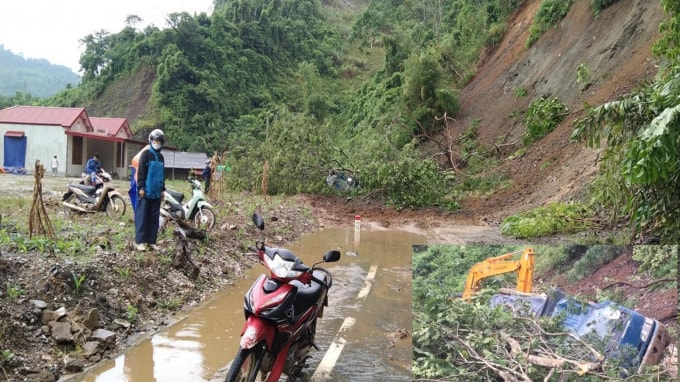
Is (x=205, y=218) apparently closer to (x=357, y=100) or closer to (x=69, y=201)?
(x=69, y=201)

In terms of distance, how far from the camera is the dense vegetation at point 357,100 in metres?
5.21

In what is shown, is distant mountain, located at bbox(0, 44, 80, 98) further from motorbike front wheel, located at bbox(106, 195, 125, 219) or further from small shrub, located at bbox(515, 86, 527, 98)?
motorbike front wheel, located at bbox(106, 195, 125, 219)

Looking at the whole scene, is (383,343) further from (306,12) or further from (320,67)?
(306,12)

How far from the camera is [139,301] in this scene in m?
5.46

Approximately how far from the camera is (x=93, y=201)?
423 inches

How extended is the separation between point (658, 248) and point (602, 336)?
458 millimetres

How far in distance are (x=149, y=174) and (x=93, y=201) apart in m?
4.60

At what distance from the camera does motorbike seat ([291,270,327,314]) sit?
3.85 m

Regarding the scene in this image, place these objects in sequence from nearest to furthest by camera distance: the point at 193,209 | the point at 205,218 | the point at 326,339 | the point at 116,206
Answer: the point at 326,339 → the point at 205,218 → the point at 193,209 → the point at 116,206

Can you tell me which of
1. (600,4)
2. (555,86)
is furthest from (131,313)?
(600,4)

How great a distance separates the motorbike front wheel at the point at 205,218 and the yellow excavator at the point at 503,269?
7.75m

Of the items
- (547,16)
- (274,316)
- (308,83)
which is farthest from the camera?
(308,83)

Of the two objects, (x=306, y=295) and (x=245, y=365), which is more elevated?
(x=306, y=295)

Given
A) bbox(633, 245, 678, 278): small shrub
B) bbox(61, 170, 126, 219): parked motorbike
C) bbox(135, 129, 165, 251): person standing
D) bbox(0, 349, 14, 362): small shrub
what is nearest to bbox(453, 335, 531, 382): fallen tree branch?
bbox(633, 245, 678, 278): small shrub
